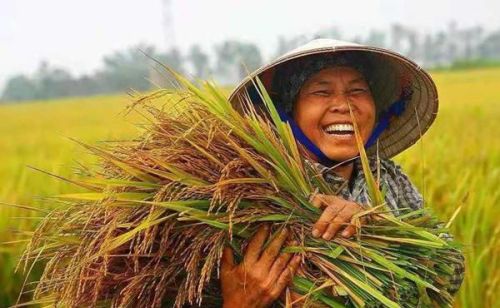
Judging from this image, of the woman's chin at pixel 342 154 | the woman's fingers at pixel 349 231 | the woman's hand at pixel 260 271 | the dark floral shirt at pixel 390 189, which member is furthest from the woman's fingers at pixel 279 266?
the woman's chin at pixel 342 154

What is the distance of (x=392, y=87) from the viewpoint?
1846 mm

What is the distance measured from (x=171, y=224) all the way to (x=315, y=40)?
604 mm

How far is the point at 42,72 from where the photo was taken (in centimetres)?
4822

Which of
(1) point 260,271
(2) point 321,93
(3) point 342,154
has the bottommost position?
(1) point 260,271

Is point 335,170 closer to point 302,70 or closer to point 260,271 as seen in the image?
point 302,70

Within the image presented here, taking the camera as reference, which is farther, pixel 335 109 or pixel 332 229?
pixel 335 109

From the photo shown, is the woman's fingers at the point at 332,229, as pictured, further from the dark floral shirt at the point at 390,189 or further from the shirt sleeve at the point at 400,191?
the shirt sleeve at the point at 400,191

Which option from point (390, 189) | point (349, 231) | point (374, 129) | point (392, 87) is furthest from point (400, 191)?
point (349, 231)

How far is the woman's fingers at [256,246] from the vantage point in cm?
131

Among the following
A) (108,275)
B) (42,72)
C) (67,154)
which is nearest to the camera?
(108,275)

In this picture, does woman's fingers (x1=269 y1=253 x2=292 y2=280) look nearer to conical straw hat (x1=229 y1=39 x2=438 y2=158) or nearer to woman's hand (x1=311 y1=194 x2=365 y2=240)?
woman's hand (x1=311 y1=194 x2=365 y2=240)

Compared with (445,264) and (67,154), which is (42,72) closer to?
(67,154)

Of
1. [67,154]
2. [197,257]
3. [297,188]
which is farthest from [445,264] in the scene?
[67,154]

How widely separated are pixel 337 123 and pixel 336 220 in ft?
1.15
